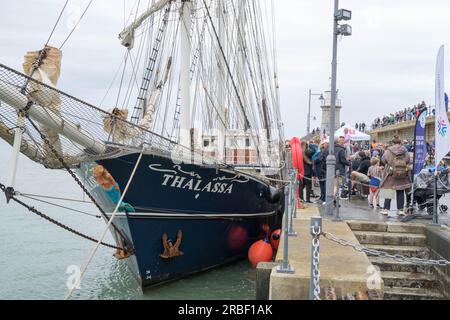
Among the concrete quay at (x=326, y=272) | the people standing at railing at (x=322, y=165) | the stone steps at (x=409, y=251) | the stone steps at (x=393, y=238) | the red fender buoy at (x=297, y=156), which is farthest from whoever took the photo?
the people standing at railing at (x=322, y=165)

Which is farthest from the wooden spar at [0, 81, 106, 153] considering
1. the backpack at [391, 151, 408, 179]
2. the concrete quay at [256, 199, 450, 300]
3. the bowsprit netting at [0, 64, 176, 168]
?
the backpack at [391, 151, 408, 179]

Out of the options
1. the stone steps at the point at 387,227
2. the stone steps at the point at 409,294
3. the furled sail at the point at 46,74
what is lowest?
the stone steps at the point at 409,294

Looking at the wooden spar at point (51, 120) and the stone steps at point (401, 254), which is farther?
the stone steps at point (401, 254)

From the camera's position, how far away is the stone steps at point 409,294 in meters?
7.36

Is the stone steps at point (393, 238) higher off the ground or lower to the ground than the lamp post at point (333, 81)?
lower

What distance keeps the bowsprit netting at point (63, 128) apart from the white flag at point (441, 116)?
476 cm

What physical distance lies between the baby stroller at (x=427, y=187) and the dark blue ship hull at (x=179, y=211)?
144 inches

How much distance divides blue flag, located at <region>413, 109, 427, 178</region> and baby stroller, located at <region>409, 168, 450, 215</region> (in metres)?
0.20

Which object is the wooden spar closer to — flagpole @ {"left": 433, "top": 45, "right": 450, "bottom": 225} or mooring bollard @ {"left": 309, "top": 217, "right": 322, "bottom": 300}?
mooring bollard @ {"left": 309, "top": 217, "right": 322, "bottom": 300}

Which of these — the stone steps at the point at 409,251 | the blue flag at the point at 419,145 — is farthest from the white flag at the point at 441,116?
the stone steps at the point at 409,251

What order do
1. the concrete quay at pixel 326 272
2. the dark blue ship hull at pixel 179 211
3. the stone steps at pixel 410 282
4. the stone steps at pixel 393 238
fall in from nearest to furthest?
the concrete quay at pixel 326 272 < the stone steps at pixel 410 282 < the stone steps at pixel 393 238 < the dark blue ship hull at pixel 179 211

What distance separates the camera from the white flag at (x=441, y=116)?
26.1 ft

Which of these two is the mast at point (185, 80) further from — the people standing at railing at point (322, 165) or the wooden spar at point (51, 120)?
the people standing at railing at point (322, 165)

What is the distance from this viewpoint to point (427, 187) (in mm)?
9430
